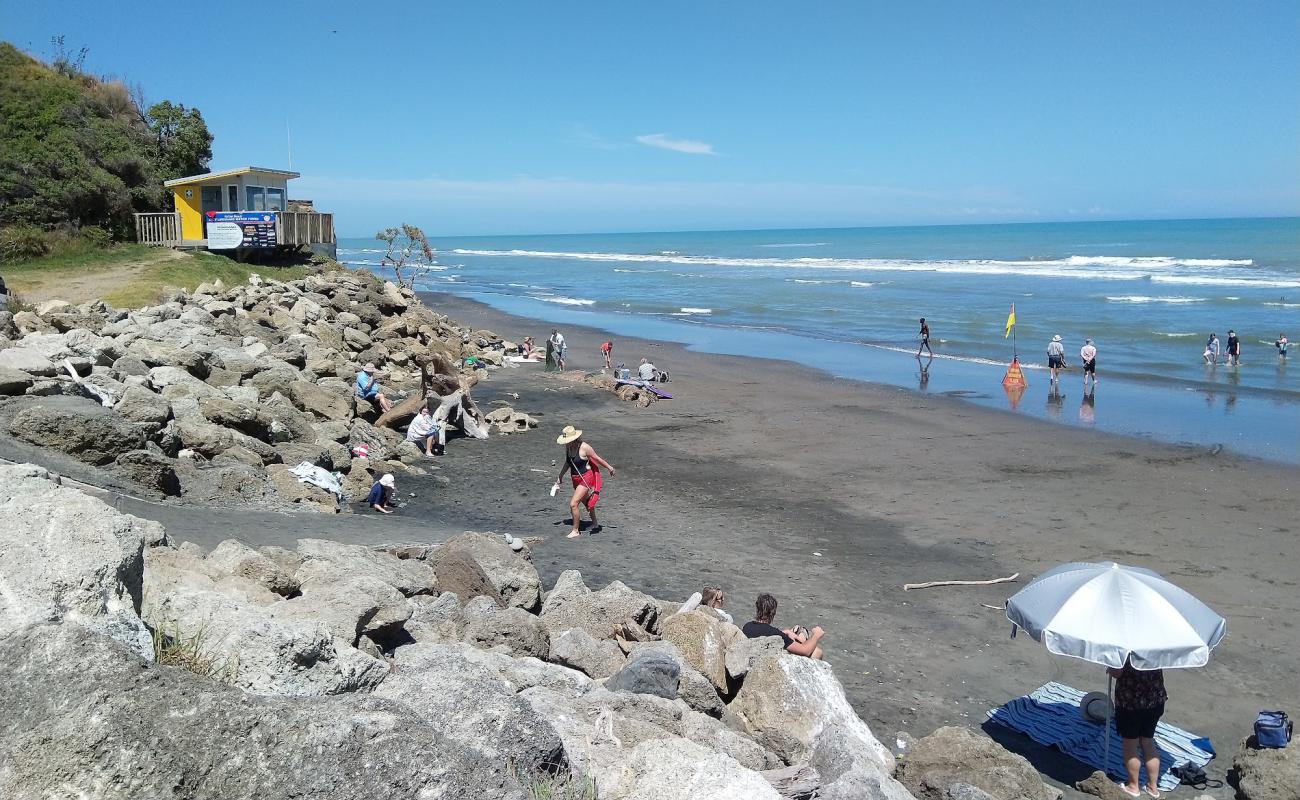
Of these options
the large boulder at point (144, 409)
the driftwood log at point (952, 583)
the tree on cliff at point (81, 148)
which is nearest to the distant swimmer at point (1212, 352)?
the driftwood log at point (952, 583)

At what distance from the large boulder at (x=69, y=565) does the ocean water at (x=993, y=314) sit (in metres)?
19.8

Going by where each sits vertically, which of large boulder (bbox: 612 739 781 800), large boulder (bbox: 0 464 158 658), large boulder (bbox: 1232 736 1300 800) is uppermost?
large boulder (bbox: 0 464 158 658)

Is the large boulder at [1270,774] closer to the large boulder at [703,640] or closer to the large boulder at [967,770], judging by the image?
the large boulder at [967,770]

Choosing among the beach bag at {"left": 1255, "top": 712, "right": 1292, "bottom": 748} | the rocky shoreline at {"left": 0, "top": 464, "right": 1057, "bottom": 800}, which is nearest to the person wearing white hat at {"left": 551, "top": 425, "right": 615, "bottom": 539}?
the rocky shoreline at {"left": 0, "top": 464, "right": 1057, "bottom": 800}

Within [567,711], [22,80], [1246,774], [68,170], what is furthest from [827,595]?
[22,80]

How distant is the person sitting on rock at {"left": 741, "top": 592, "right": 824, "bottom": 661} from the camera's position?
331 inches

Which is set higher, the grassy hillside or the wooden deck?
the wooden deck

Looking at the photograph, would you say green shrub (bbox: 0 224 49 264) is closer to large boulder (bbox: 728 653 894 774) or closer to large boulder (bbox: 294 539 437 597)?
large boulder (bbox: 294 539 437 597)

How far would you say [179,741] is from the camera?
297 cm

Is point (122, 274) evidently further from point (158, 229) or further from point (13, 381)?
point (13, 381)

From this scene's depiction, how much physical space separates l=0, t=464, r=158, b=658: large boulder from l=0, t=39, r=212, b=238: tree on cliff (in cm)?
2985

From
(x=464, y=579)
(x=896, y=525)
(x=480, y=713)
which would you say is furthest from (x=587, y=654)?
(x=896, y=525)

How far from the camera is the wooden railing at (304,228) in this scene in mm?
33406

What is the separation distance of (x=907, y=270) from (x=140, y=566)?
78.6m
